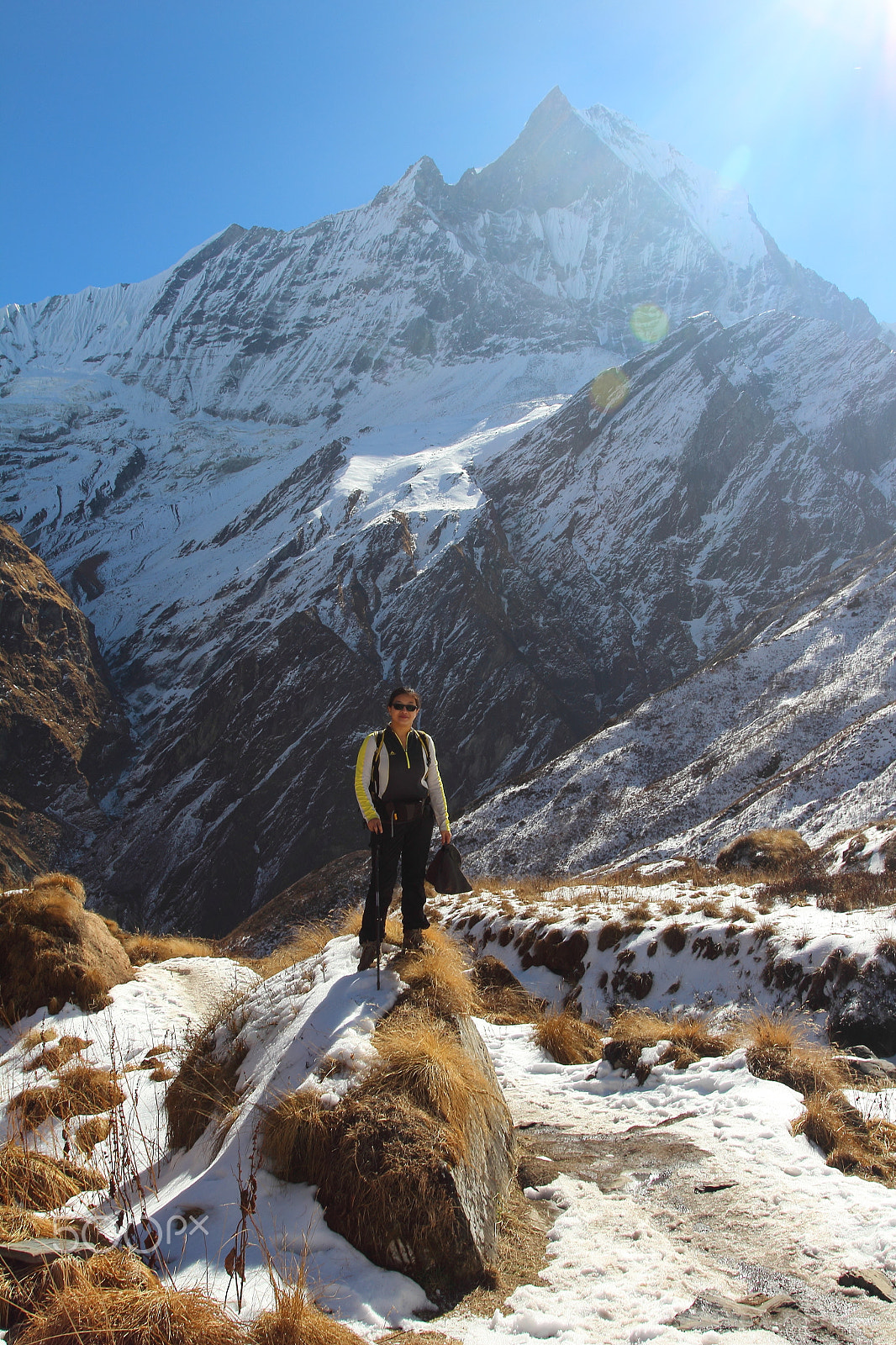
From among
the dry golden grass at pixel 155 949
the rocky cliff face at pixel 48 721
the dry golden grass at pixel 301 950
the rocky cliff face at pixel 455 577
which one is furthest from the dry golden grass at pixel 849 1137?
the rocky cliff face at pixel 48 721

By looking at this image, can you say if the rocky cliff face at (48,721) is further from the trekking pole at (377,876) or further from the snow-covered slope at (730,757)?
the trekking pole at (377,876)

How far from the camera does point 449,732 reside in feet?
272

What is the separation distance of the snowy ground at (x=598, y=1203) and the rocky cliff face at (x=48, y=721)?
81.6 m

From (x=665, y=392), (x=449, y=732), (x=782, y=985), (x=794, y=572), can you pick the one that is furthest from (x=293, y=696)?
(x=782, y=985)

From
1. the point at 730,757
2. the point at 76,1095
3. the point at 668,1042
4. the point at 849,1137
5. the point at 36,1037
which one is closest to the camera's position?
the point at 849,1137

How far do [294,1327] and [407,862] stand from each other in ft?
13.0

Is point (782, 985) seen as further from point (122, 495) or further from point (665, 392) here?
point (122, 495)

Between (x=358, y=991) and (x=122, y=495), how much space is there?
170 m

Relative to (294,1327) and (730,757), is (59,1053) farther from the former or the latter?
(730,757)

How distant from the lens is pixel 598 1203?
15.1 feet

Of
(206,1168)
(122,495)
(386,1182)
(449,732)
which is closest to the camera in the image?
(386,1182)

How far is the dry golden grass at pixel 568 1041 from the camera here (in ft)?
26.2

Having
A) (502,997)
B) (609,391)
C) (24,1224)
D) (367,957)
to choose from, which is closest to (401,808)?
(367,957)

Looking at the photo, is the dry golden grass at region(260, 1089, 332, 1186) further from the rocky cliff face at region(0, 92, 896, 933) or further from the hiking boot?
the rocky cliff face at region(0, 92, 896, 933)
